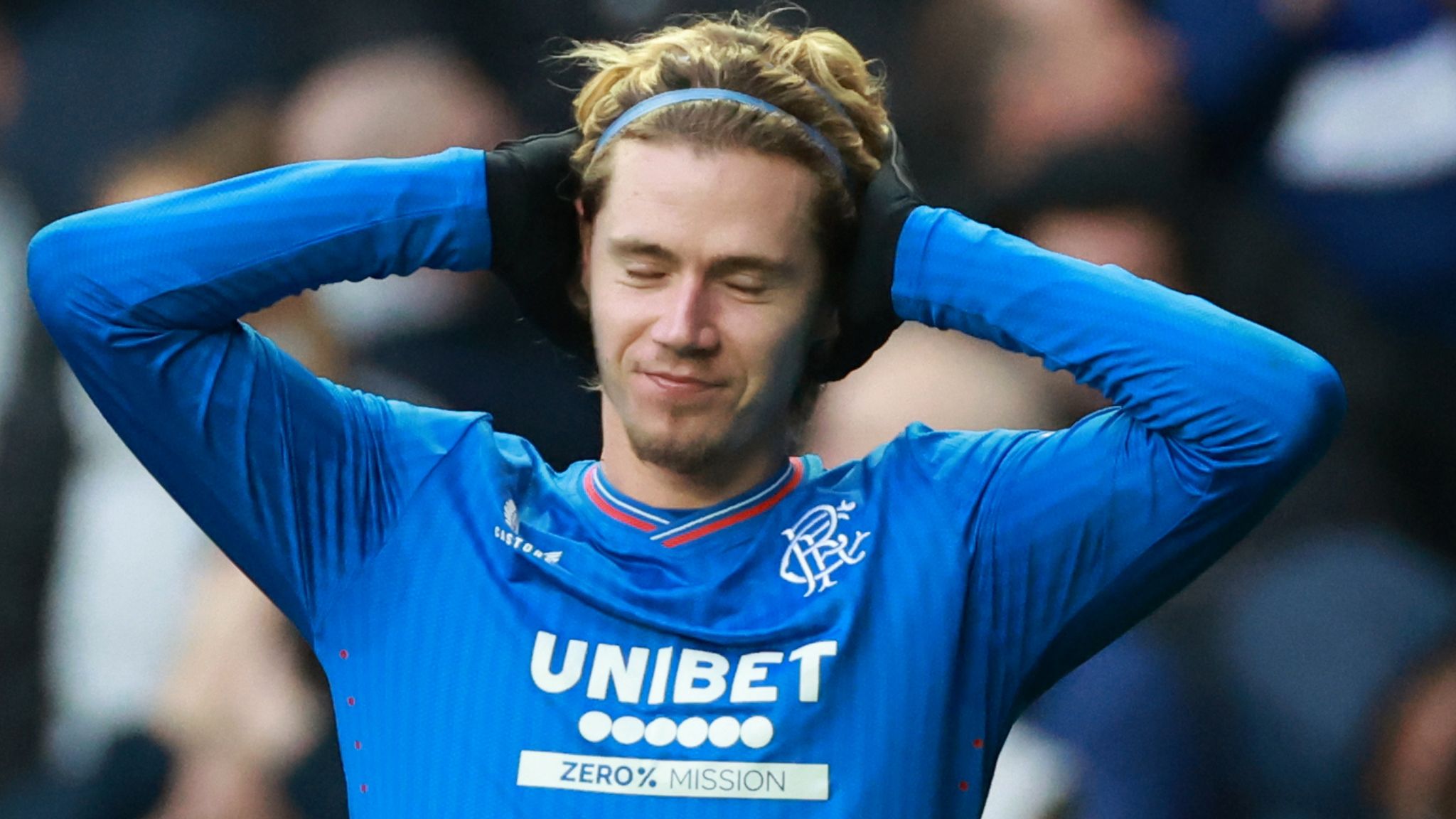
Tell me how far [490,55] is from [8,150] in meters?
0.83

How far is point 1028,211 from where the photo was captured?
2590 millimetres

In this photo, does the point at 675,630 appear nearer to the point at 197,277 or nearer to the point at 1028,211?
the point at 197,277

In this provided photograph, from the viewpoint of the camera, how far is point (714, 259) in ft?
4.91

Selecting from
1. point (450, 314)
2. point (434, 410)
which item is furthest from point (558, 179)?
point (450, 314)

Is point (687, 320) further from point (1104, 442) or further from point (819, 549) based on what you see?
point (1104, 442)

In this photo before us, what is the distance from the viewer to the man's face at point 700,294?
150cm

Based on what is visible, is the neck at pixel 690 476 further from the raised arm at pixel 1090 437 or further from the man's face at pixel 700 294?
the raised arm at pixel 1090 437

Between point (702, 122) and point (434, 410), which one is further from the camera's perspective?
point (434, 410)

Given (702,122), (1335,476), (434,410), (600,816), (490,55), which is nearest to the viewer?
(600,816)

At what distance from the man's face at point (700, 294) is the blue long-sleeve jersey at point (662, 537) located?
0.11 m

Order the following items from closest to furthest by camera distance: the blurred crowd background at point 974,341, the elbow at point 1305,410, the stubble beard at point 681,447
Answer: the elbow at point 1305,410 → the stubble beard at point 681,447 → the blurred crowd background at point 974,341

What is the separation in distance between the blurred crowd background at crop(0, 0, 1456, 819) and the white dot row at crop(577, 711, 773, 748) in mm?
1079

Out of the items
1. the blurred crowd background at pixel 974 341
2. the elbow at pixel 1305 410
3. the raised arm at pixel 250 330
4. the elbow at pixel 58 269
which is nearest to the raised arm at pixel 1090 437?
the elbow at pixel 1305 410

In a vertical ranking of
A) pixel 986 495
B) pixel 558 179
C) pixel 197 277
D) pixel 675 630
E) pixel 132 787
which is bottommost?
pixel 132 787
